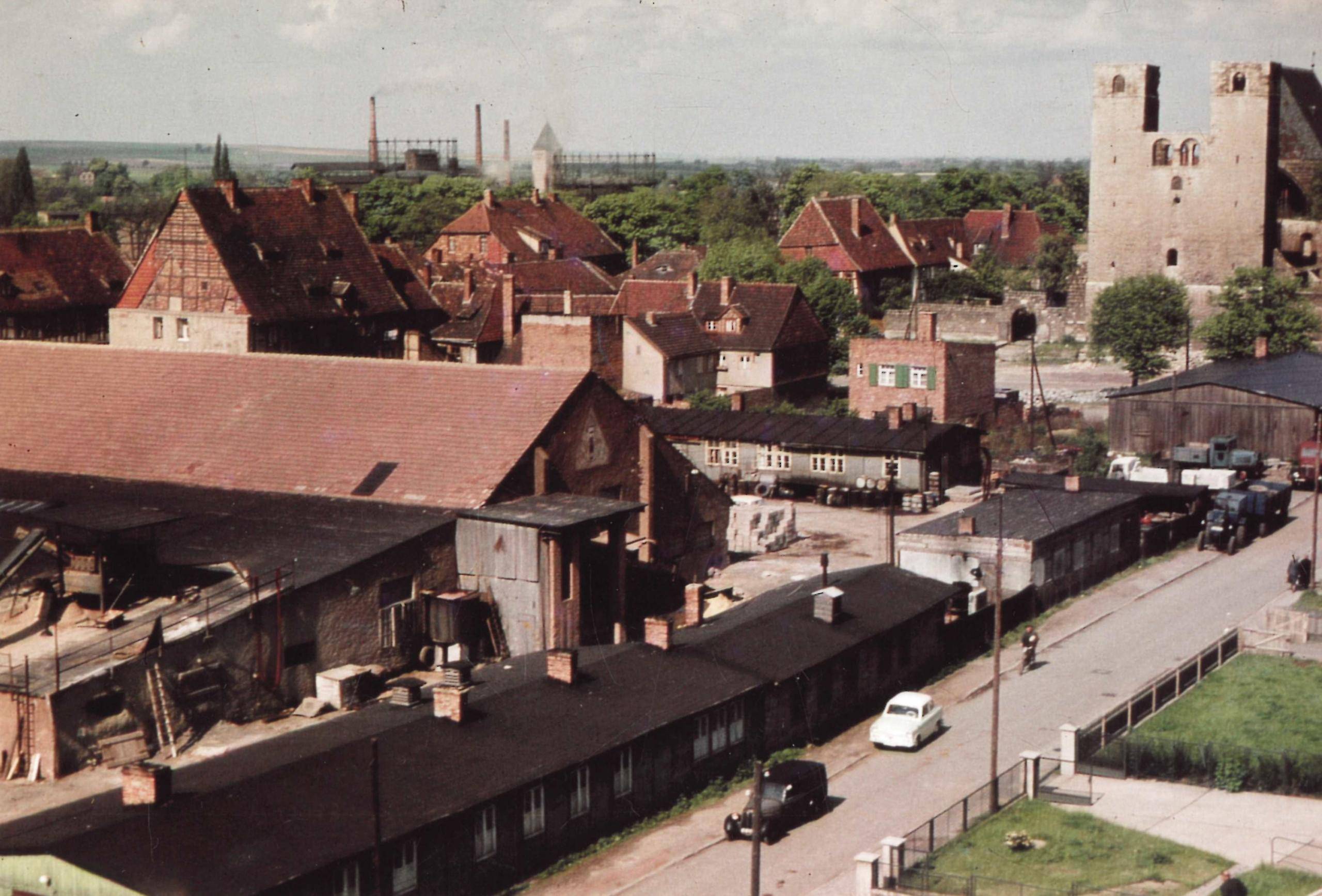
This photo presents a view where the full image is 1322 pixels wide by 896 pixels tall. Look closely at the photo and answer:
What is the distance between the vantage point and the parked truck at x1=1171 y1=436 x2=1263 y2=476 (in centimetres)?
6303


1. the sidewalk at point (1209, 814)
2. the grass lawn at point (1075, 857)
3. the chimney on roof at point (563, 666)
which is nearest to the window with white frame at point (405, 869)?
the chimney on roof at point (563, 666)

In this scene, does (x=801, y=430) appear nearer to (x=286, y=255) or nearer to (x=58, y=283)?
(x=286, y=255)

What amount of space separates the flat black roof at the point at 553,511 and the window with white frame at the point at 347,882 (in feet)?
48.8

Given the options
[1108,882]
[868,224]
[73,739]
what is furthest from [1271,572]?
[868,224]

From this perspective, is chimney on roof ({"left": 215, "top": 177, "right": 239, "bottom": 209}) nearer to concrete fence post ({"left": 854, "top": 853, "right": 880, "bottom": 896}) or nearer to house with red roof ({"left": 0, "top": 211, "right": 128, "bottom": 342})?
house with red roof ({"left": 0, "top": 211, "right": 128, "bottom": 342})

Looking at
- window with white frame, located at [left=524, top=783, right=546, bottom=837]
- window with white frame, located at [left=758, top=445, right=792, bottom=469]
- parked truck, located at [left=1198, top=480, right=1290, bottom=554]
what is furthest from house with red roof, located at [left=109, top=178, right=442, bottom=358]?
window with white frame, located at [left=524, top=783, right=546, bottom=837]

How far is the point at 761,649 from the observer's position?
36094mm

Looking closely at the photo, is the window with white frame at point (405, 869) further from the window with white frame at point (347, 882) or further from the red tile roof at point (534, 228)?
the red tile roof at point (534, 228)

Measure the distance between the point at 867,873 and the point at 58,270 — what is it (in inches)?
2468

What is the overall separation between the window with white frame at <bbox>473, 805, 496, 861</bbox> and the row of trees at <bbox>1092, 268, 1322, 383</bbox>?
57.1m

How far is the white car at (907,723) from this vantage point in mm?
35656

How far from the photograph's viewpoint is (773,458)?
64.0 metres

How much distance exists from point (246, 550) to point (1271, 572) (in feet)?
98.3

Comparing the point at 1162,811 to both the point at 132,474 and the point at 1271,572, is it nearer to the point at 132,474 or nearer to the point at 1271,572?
the point at 1271,572
